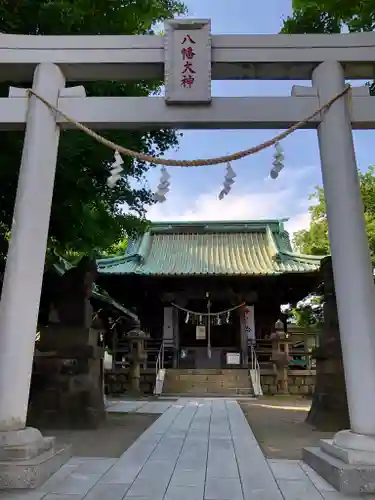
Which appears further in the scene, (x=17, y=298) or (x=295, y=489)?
(x=17, y=298)

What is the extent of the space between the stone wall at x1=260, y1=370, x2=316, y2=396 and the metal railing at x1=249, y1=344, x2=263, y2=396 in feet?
0.87

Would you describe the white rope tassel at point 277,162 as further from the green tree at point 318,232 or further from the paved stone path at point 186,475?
the green tree at point 318,232

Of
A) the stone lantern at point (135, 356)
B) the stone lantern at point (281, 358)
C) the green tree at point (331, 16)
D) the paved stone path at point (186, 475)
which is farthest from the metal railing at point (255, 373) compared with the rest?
the green tree at point (331, 16)

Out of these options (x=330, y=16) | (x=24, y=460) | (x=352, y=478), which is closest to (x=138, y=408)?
(x=24, y=460)

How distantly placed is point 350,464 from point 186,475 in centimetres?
139

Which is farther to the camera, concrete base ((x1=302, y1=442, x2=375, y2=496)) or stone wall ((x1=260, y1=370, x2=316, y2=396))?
stone wall ((x1=260, y1=370, x2=316, y2=396))

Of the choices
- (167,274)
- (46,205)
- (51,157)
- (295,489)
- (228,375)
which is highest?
(167,274)

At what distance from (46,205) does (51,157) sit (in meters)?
0.50

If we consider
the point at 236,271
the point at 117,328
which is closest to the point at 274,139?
the point at 236,271

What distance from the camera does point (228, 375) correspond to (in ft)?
49.5

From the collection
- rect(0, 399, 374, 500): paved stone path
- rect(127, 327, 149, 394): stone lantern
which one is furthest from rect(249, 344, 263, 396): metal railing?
rect(0, 399, 374, 500): paved stone path

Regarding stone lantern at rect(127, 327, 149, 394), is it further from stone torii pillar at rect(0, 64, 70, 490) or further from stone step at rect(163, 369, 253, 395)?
stone torii pillar at rect(0, 64, 70, 490)

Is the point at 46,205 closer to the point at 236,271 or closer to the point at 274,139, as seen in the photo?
the point at 274,139

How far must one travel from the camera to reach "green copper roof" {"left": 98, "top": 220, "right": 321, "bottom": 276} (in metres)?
16.4
